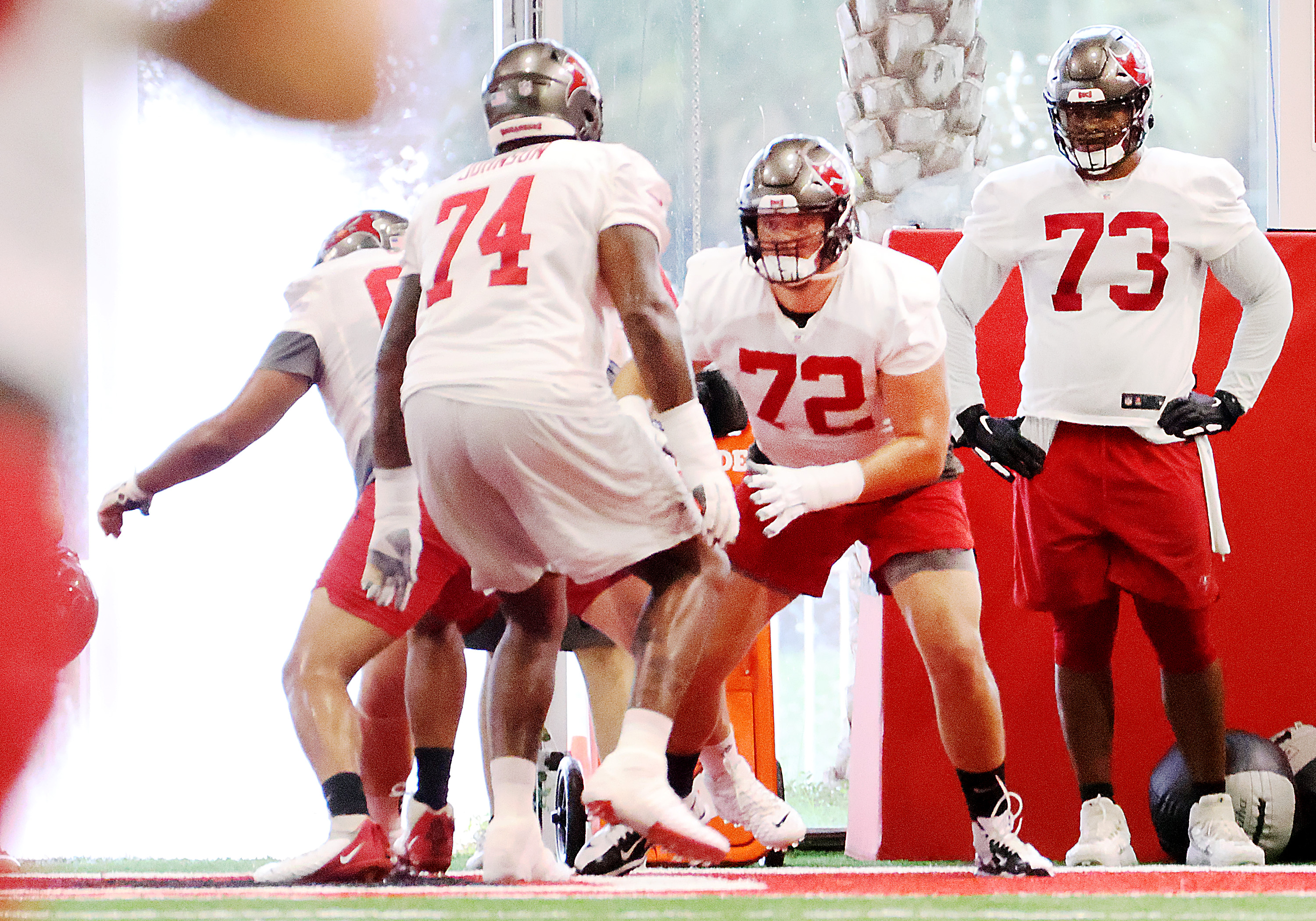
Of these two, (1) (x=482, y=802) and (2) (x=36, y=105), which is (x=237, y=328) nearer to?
(1) (x=482, y=802)

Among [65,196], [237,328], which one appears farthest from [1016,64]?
[65,196]

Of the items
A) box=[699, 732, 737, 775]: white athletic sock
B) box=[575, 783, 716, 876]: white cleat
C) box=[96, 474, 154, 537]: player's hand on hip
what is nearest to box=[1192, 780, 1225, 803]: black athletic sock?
box=[699, 732, 737, 775]: white athletic sock

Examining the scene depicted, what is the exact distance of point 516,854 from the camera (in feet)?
8.68

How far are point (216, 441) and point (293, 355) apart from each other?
244 millimetres

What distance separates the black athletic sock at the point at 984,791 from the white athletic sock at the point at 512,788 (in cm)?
88

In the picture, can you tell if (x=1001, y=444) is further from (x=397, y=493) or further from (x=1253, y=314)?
(x=397, y=493)

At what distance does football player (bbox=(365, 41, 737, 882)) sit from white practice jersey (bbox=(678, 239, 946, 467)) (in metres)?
0.34

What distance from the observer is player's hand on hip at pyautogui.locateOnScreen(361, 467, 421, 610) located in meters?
2.86

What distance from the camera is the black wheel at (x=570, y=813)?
363cm

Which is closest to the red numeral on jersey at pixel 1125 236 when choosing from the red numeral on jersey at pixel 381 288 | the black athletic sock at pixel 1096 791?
the black athletic sock at pixel 1096 791

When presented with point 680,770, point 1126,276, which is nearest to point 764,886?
point 680,770

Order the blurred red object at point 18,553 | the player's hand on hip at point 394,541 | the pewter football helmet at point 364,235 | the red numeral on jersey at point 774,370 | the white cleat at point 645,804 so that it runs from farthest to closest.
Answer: the pewter football helmet at point 364,235, the red numeral on jersey at point 774,370, the player's hand on hip at point 394,541, the white cleat at point 645,804, the blurred red object at point 18,553

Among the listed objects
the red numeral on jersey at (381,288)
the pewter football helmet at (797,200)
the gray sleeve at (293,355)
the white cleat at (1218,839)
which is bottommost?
the white cleat at (1218,839)

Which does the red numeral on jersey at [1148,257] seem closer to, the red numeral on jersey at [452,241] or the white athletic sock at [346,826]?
the red numeral on jersey at [452,241]
